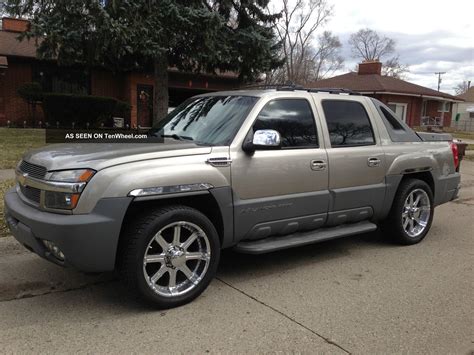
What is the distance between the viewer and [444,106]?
4200cm

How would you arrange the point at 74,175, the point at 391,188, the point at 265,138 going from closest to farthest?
the point at 74,175
the point at 265,138
the point at 391,188

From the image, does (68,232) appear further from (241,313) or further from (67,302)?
(241,313)

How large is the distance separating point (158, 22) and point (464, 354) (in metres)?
10.0

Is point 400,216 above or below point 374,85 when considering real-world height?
below

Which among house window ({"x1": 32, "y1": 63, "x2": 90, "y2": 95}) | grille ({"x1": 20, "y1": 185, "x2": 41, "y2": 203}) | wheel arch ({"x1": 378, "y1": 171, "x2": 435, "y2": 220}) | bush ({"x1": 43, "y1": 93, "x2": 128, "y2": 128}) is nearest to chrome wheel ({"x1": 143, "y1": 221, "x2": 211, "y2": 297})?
grille ({"x1": 20, "y1": 185, "x2": 41, "y2": 203})

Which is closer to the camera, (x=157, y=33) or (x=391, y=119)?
(x=391, y=119)

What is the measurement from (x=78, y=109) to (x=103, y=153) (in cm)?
1690

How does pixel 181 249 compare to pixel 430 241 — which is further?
pixel 430 241

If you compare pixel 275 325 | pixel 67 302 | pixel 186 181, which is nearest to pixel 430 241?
pixel 275 325

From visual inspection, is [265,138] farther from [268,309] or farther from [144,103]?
[144,103]

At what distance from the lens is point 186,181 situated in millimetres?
3961

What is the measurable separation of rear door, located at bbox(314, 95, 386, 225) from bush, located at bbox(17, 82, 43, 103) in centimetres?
1699

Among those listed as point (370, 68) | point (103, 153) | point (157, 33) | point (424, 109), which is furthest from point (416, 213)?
point (424, 109)

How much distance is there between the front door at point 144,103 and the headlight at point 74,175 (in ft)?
64.3
